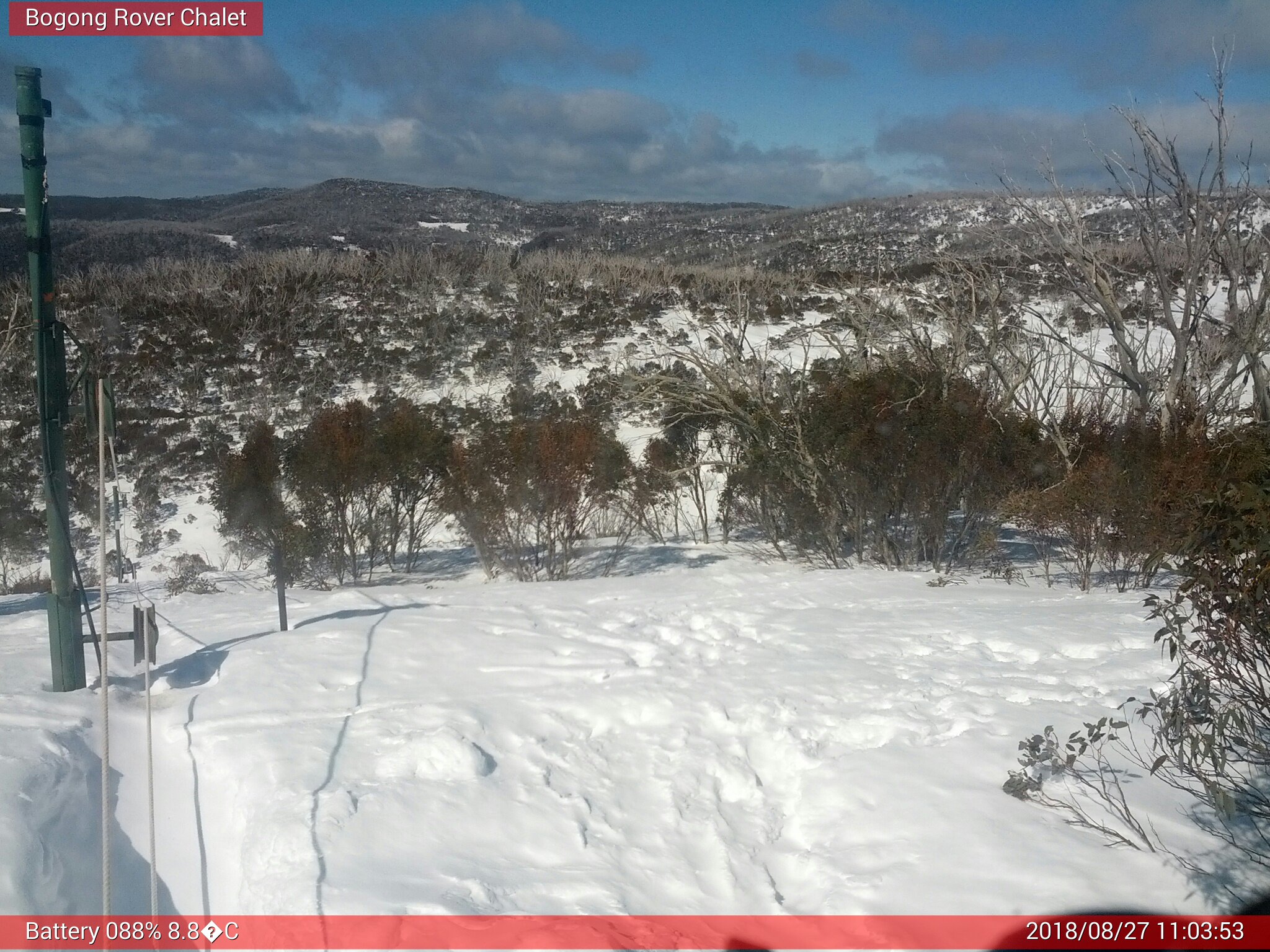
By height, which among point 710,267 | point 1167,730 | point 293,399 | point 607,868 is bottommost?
point 607,868

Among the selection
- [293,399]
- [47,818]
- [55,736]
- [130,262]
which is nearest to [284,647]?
[55,736]

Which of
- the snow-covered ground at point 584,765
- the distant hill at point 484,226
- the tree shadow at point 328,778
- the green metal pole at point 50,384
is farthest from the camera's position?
the distant hill at point 484,226

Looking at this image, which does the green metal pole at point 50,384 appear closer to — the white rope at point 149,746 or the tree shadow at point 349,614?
the white rope at point 149,746

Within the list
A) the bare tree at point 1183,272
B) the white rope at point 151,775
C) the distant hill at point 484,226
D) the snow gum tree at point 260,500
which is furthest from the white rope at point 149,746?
the distant hill at point 484,226

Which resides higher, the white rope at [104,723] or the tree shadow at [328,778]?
the white rope at [104,723]

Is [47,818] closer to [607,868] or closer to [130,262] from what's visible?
[607,868]

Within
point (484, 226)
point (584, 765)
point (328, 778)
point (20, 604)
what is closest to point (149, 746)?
point (328, 778)

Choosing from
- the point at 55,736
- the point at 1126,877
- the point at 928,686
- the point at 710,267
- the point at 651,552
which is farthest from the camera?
the point at 710,267
